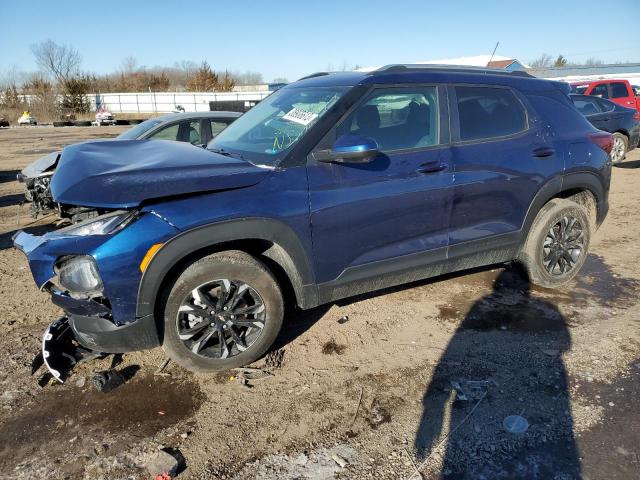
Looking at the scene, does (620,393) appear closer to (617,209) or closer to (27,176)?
(617,209)

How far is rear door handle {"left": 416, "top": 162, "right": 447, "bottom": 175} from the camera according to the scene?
3408 millimetres

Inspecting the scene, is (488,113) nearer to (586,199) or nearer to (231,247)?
(586,199)

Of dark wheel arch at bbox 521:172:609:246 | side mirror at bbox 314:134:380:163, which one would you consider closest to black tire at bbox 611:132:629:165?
dark wheel arch at bbox 521:172:609:246

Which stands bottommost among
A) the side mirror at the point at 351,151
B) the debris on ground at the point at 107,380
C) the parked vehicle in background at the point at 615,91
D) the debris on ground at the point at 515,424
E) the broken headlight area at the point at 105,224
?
the debris on ground at the point at 515,424

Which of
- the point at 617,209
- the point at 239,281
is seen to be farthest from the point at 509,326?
the point at 617,209

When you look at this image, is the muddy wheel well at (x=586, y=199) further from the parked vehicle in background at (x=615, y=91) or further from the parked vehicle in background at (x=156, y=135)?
→ the parked vehicle in background at (x=615, y=91)

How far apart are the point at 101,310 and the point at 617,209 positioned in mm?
7746

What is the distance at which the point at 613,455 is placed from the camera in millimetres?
2402

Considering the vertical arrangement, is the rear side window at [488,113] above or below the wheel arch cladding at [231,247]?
above

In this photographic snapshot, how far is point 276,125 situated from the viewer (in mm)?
3600

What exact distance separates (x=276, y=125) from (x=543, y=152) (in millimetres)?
2312

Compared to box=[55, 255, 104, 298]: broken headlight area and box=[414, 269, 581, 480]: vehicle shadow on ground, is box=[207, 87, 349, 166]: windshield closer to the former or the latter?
box=[55, 255, 104, 298]: broken headlight area

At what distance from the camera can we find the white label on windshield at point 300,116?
129 inches

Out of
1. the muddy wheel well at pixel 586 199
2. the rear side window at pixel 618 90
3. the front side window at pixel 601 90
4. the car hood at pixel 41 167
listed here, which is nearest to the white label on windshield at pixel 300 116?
the muddy wheel well at pixel 586 199
